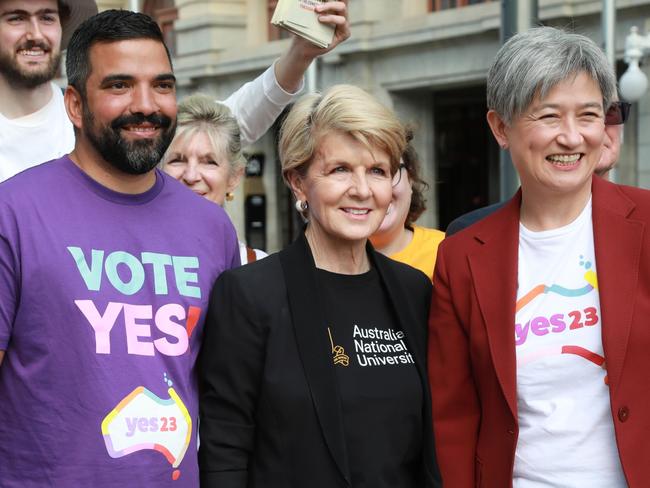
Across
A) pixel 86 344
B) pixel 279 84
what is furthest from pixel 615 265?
pixel 279 84

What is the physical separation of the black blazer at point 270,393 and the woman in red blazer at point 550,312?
0.17 m

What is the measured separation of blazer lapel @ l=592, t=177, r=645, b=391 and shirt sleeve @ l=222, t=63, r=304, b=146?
5.80ft

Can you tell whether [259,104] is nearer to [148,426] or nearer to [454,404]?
[454,404]

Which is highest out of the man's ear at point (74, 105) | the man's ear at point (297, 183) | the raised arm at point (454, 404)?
the man's ear at point (74, 105)

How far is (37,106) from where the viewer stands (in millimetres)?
3926

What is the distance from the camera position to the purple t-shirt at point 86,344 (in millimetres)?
2746

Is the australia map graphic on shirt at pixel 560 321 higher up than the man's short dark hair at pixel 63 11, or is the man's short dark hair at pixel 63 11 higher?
the man's short dark hair at pixel 63 11

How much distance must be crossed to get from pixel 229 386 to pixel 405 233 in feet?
6.21

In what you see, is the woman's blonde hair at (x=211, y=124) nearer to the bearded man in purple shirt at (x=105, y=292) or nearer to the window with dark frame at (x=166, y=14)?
the bearded man in purple shirt at (x=105, y=292)

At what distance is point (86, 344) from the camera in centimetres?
276

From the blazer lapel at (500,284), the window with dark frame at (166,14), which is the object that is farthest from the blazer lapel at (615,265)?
the window with dark frame at (166,14)

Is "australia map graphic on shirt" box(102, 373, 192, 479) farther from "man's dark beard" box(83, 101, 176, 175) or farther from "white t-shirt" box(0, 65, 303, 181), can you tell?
"white t-shirt" box(0, 65, 303, 181)

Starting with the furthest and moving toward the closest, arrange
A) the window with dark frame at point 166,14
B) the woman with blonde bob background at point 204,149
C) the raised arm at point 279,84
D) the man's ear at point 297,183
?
the window with dark frame at point 166,14 < the woman with blonde bob background at point 204,149 < the raised arm at point 279,84 < the man's ear at point 297,183

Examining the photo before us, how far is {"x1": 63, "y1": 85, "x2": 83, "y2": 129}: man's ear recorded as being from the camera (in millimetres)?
3000
